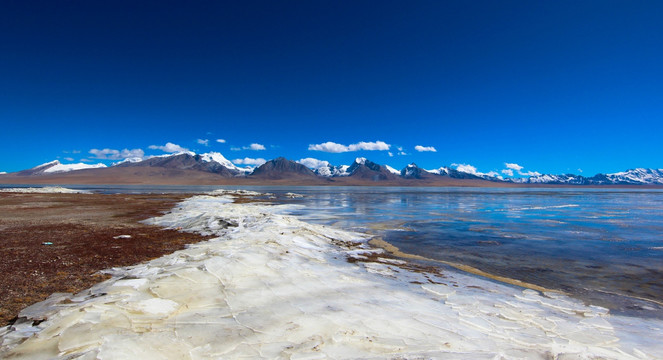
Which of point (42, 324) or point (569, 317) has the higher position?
point (42, 324)

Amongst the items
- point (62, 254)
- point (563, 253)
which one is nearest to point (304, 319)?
point (62, 254)

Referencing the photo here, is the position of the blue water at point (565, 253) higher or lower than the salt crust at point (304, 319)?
lower

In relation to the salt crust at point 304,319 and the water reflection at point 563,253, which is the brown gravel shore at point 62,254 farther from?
the water reflection at point 563,253

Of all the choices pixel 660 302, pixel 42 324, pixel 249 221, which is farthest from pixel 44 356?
pixel 249 221

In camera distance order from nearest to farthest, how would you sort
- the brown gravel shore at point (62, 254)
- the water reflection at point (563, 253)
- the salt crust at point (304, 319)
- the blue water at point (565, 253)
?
the salt crust at point (304, 319), the brown gravel shore at point (62, 254), the blue water at point (565, 253), the water reflection at point (563, 253)

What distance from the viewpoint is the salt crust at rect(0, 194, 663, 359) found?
498cm

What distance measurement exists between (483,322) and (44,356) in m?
7.33

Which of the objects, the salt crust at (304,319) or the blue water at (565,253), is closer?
the salt crust at (304,319)

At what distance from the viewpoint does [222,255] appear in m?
10.4

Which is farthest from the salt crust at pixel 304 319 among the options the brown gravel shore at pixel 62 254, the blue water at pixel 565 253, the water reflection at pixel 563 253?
the water reflection at pixel 563 253

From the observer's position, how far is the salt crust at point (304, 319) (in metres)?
4.98

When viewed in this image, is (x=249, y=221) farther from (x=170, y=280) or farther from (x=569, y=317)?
(x=569, y=317)

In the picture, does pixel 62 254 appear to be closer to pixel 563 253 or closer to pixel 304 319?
pixel 304 319

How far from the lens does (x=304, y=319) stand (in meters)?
6.16
